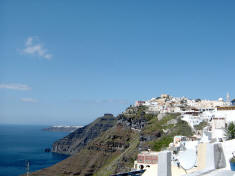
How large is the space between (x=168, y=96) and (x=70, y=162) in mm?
52650

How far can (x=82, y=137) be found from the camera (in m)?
171

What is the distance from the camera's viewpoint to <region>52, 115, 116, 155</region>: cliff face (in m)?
162

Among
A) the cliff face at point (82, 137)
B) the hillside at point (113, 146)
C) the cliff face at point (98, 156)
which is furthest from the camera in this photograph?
the cliff face at point (82, 137)

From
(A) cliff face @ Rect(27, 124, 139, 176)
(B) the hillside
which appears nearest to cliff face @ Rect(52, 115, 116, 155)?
(A) cliff face @ Rect(27, 124, 139, 176)

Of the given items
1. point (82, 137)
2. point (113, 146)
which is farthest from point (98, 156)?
point (82, 137)

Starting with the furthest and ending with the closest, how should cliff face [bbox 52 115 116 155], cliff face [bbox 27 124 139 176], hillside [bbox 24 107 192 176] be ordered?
cliff face [bbox 52 115 116 155], cliff face [bbox 27 124 139 176], hillside [bbox 24 107 192 176]

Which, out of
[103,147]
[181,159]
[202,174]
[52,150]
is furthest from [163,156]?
[52,150]

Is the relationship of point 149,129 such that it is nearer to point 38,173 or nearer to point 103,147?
point 103,147

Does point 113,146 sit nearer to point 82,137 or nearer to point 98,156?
point 98,156

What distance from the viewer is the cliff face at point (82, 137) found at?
162 metres

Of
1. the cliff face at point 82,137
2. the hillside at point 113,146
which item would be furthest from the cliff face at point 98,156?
the cliff face at point 82,137

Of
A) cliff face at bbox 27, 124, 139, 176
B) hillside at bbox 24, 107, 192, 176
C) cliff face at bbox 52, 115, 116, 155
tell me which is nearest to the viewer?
hillside at bbox 24, 107, 192, 176

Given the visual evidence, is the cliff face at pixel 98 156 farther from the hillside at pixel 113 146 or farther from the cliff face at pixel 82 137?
the cliff face at pixel 82 137

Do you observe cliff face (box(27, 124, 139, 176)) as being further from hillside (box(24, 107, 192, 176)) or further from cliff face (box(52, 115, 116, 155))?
cliff face (box(52, 115, 116, 155))
